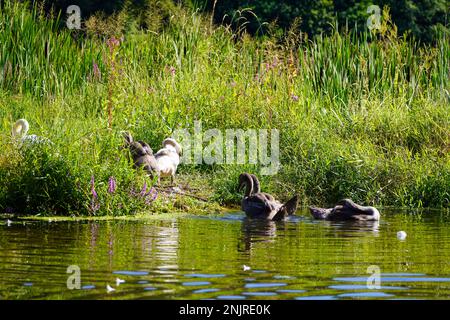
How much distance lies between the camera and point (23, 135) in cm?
1388

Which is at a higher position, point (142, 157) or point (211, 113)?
point (211, 113)

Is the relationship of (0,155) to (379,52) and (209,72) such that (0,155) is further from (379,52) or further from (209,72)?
(379,52)

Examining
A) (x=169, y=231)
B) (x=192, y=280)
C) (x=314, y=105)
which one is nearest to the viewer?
(x=192, y=280)

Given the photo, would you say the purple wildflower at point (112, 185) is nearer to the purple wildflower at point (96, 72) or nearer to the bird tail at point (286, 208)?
the bird tail at point (286, 208)

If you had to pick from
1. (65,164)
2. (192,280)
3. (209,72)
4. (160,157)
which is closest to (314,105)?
(209,72)

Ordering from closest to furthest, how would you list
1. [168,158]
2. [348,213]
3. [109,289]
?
1. [109,289]
2. [348,213]
3. [168,158]

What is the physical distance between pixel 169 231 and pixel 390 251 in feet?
8.03

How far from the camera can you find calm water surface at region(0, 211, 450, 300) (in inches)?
308

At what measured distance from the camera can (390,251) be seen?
10.1 m

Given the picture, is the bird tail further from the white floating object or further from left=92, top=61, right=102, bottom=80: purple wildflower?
left=92, top=61, right=102, bottom=80: purple wildflower

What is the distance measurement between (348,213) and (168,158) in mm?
2840

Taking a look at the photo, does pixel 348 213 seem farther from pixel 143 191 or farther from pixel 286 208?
pixel 143 191

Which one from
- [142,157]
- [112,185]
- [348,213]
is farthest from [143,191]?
[348,213]

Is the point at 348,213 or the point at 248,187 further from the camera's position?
the point at 248,187
